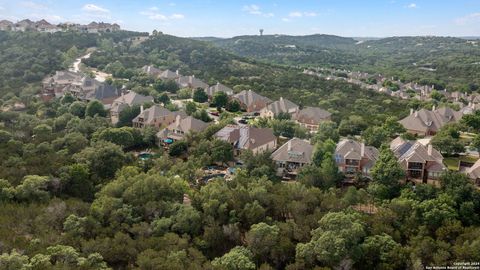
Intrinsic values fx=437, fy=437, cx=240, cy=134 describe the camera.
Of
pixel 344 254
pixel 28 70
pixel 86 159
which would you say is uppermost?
pixel 28 70

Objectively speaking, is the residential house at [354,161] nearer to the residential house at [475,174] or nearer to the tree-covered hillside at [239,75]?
the residential house at [475,174]

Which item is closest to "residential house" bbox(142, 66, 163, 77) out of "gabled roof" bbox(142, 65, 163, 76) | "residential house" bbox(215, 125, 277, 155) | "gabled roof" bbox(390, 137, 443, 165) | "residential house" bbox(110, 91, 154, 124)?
"gabled roof" bbox(142, 65, 163, 76)

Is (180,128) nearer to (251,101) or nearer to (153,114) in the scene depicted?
(153,114)

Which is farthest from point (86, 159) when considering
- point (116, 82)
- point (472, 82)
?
point (472, 82)

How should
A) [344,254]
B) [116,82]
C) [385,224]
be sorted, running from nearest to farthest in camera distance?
[344,254], [385,224], [116,82]

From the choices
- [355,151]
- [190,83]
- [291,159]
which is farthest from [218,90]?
[355,151]

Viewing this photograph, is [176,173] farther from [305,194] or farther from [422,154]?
[422,154]
